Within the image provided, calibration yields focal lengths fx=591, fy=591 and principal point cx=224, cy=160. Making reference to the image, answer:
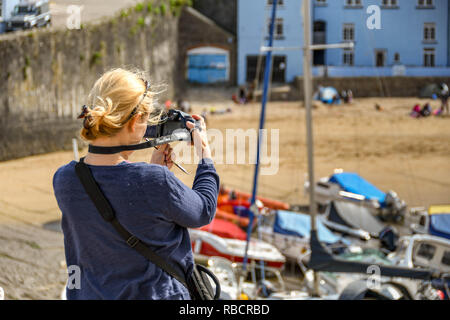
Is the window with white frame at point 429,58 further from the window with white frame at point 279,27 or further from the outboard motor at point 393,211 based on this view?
the window with white frame at point 279,27

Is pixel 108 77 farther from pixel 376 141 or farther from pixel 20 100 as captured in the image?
pixel 376 141

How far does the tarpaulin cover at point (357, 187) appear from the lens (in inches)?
483

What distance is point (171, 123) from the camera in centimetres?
162

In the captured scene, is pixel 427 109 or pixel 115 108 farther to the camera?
pixel 427 109

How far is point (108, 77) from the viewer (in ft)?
4.74

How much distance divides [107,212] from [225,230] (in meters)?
9.04

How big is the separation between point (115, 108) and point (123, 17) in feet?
64.7

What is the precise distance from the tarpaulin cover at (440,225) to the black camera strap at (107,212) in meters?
9.06

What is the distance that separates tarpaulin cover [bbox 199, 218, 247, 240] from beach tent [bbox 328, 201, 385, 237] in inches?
71.3

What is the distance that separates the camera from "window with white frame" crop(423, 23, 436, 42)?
1293 cm

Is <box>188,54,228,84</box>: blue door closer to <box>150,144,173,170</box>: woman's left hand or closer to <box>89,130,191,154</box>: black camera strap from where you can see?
<box>150,144,173,170</box>: woman's left hand

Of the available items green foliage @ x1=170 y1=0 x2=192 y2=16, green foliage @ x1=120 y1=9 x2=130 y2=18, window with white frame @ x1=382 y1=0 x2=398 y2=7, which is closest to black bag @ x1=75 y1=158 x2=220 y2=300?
window with white frame @ x1=382 y1=0 x2=398 y2=7

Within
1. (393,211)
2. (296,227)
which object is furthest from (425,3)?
(296,227)
